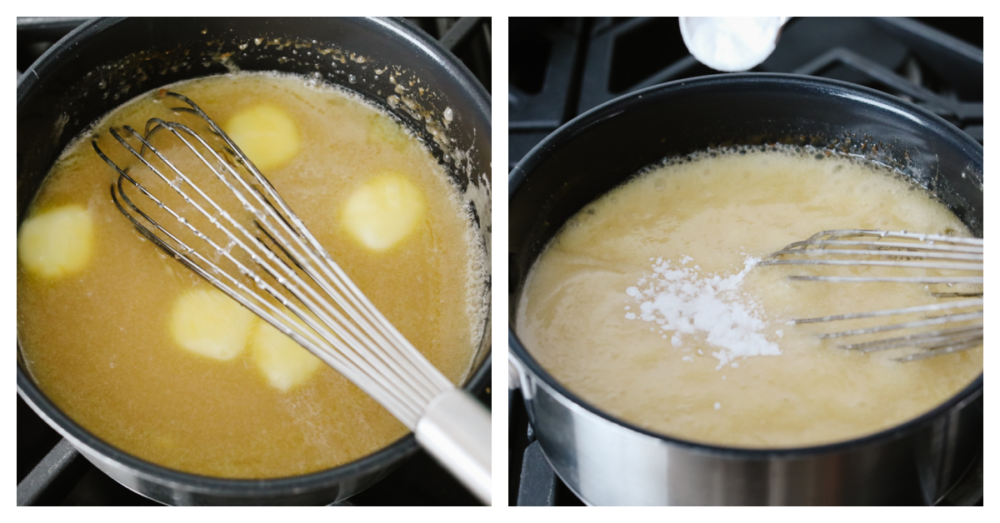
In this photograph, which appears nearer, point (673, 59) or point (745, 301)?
point (745, 301)

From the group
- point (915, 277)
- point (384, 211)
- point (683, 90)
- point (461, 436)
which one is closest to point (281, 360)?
point (384, 211)

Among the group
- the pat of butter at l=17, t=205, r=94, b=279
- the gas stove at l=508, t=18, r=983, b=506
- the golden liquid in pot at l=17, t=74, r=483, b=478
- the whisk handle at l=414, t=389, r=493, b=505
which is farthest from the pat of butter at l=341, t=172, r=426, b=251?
the whisk handle at l=414, t=389, r=493, b=505

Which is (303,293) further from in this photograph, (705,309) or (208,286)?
(705,309)

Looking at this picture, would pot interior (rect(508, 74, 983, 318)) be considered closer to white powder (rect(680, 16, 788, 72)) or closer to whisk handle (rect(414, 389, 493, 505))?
white powder (rect(680, 16, 788, 72))

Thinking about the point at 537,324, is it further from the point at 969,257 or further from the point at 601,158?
the point at 969,257

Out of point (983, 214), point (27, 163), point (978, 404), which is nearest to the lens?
A: point (978, 404)

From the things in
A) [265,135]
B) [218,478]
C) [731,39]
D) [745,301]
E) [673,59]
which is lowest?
[218,478]

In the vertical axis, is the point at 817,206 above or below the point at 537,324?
above
